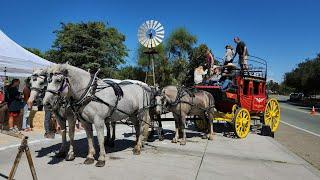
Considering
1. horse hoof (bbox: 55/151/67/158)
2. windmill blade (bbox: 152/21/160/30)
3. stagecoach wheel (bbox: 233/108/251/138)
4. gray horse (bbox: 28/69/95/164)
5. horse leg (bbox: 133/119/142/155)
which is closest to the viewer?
gray horse (bbox: 28/69/95/164)

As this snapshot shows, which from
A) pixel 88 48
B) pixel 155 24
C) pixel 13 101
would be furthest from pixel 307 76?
pixel 13 101

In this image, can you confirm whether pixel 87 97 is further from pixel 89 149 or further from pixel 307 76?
pixel 307 76

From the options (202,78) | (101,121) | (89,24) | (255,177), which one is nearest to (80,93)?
(101,121)

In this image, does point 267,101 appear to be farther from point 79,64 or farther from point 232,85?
point 79,64

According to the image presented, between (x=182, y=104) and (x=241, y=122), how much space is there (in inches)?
115

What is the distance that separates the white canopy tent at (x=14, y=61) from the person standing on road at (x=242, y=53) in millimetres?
8039

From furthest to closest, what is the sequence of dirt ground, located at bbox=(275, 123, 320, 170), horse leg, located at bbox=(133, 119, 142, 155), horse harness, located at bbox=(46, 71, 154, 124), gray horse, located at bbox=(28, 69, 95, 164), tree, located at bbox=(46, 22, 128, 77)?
tree, located at bbox=(46, 22, 128, 77) → dirt ground, located at bbox=(275, 123, 320, 170) → horse leg, located at bbox=(133, 119, 142, 155) → gray horse, located at bbox=(28, 69, 95, 164) → horse harness, located at bbox=(46, 71, 154, 124)

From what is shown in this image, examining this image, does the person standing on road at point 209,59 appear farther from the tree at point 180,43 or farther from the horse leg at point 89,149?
the tree at point 180,43

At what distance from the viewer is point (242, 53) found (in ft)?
49.4

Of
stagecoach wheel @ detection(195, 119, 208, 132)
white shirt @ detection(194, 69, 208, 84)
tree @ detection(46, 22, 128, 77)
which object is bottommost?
stagecoach wheel @ detection(195, 119, 208, 132)

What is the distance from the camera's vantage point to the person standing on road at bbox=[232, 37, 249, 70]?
48.8ft

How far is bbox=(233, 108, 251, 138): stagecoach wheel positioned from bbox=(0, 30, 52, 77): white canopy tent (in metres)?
8.19

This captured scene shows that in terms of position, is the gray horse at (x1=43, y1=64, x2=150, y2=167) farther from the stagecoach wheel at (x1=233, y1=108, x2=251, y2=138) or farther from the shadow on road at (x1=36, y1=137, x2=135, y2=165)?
the stagecoach wheel at (x1=233, y1=108, x2=251, y2=138)

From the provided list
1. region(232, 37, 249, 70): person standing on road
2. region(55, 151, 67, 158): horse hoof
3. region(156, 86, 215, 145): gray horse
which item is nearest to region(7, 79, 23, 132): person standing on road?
region(55, 151, 67, 158): horse hoof
